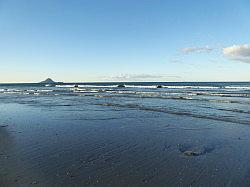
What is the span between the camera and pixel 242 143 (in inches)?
495

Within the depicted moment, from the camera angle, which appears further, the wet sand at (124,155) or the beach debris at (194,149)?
the beach debris at (194,149)

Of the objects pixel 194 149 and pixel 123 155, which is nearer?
pixel 123 155

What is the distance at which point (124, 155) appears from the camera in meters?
10.6

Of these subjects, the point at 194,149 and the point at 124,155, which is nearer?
the point at 124,155

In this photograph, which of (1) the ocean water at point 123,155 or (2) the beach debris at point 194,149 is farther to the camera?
(2) the beach debris at point 194,149

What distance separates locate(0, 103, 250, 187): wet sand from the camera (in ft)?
26.6

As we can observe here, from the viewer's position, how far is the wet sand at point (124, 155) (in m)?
8.10

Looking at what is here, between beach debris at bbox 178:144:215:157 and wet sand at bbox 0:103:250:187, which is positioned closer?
wet sand at bbox 0:103:250:187

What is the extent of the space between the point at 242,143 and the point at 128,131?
5460mm

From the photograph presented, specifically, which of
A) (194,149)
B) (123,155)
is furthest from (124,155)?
(194,149)

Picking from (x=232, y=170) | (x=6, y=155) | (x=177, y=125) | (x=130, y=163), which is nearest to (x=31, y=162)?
(x=6, y=155)

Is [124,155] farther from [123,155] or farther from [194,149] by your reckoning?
[194,149]

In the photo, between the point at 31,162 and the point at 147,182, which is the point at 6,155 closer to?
the point at 31,162

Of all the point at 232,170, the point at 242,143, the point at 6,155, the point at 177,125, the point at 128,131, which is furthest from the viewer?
the point at 177,125
